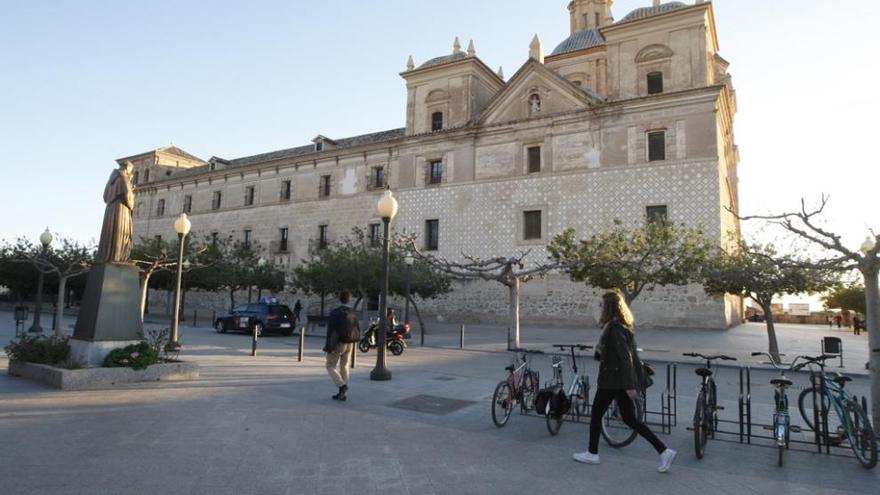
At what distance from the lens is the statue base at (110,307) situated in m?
8.54

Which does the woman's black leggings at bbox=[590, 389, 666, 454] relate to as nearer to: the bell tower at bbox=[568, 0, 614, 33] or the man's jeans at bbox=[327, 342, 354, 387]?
the man's jeans at bbox=[327, 342, 354, 387]

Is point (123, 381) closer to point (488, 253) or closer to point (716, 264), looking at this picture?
point (716, 264)

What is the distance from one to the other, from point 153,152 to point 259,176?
52.4 feet

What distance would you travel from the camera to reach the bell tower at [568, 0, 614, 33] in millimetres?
40531

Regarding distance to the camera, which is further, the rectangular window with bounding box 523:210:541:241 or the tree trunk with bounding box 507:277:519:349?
the rectangular window with bounding box 523:210:541:241

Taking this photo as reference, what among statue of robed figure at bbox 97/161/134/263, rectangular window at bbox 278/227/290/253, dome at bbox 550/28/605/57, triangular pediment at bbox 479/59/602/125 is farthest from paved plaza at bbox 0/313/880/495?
dome at bbox 550/28/605/57

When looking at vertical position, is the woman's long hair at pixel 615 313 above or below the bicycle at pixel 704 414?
above

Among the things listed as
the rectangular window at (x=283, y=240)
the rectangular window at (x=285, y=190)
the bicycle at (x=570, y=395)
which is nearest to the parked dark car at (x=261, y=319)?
the bicycle at (x=570, y=395)

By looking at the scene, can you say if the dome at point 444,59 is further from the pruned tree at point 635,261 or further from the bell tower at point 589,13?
the pruned tree at point 635,261

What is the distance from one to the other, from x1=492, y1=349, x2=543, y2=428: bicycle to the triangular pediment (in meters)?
23.5

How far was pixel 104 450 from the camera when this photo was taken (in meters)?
4.94

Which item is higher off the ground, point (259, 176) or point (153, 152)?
point (153, 152)

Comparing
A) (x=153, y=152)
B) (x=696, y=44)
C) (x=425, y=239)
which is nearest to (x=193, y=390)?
(x=425, y=239)

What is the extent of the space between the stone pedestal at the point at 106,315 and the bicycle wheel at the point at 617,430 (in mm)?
7861
